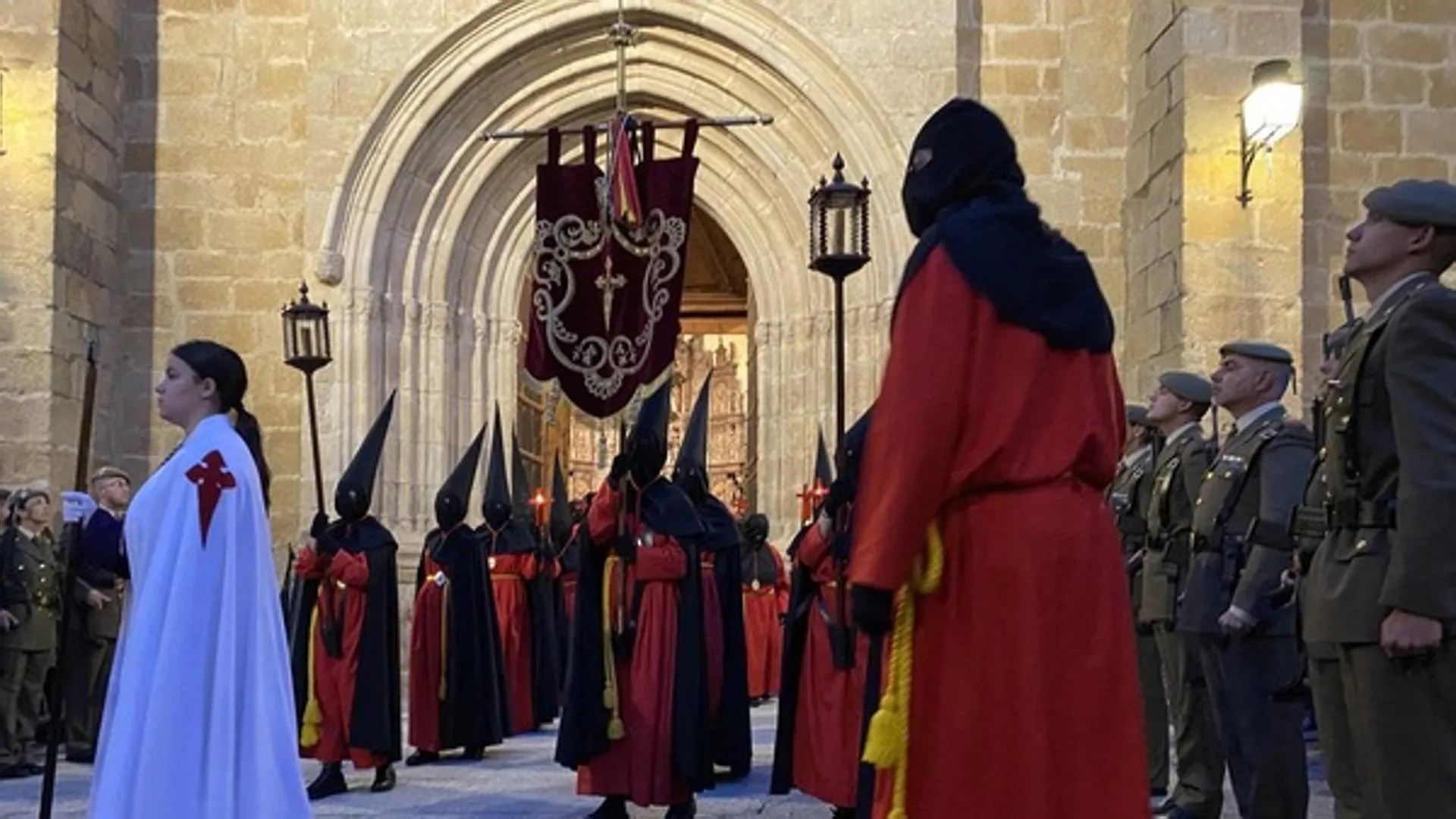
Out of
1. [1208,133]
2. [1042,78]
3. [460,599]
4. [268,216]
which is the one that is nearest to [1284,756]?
[460,599]

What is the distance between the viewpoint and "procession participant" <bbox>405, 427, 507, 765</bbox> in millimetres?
9633

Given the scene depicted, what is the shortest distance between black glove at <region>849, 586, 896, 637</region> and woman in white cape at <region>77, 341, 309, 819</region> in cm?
228

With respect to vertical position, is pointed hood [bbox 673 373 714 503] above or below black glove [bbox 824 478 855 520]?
above

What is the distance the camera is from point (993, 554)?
3332 millimetres

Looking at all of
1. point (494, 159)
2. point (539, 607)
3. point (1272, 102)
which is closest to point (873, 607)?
point (539, 607)

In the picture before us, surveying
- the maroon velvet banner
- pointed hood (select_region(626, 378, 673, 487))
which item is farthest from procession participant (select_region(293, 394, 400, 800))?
pointed hood (select_region(626, 378, 673, 487))

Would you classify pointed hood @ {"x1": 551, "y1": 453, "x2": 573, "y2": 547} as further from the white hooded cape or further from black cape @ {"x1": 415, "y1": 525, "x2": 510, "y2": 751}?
the white hooded cape

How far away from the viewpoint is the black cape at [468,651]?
962cm

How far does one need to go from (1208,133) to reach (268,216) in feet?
23.5

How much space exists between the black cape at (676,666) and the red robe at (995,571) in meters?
3.76

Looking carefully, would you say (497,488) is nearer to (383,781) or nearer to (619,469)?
(383,781)

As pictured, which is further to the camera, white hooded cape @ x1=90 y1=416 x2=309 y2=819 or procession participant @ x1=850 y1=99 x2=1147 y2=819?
white hooded cape @ x1=90 y1=416 x2=309 y2=819

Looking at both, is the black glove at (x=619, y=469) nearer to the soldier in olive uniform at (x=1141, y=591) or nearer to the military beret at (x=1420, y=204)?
the soldier in olive uniform at (x=1141, y=591)

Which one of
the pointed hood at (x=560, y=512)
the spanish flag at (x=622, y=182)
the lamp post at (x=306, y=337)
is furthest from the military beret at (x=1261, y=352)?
the pointed hood at (x=560, y=512)
